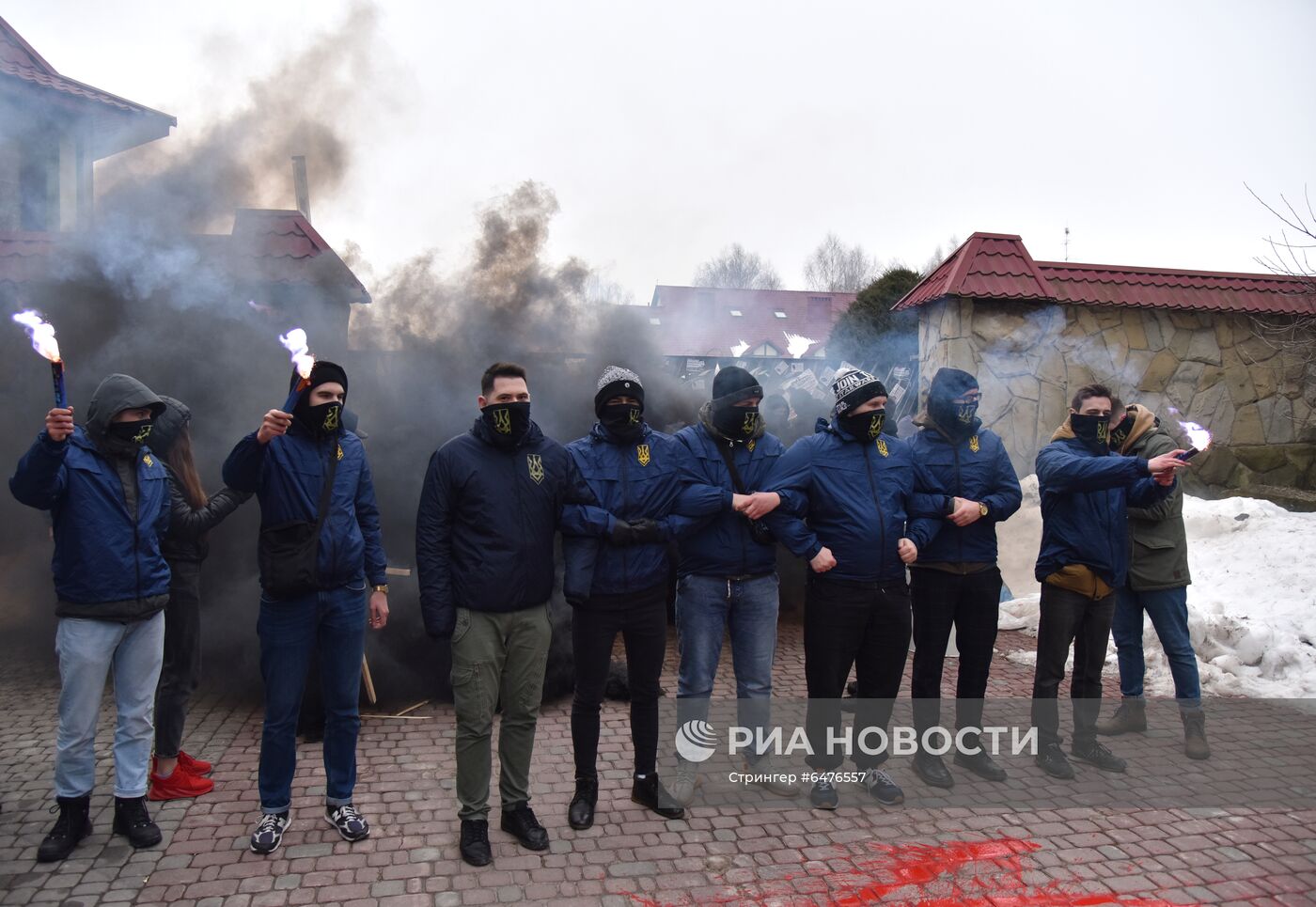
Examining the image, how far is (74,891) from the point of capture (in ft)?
11.6

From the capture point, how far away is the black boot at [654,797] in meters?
4.29

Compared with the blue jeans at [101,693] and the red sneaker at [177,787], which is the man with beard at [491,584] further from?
the red sneaker at [177,787]

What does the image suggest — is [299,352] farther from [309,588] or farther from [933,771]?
[933,771]

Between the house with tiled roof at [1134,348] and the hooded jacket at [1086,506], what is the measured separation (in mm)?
4688

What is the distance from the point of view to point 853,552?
4504 mm

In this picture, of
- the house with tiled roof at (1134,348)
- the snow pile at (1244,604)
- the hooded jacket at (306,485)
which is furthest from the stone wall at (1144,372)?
the hooded jacket at (306,485)

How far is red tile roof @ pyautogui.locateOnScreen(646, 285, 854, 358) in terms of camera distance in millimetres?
29516

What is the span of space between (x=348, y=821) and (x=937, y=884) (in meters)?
2.67

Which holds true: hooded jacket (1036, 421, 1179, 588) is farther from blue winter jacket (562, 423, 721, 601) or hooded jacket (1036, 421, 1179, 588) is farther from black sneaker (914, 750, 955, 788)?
blue winter jacket (562, 423, 721, 601)

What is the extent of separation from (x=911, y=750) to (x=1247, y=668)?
3437 millimetres

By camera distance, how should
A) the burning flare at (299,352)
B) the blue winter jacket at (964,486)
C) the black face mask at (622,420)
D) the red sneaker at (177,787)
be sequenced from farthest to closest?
1. the blue winter jacket at (964,486)
2. the red sneaker at (177,787)
3. the black face mask at (622,420)
4. the burning flare at (299,352)

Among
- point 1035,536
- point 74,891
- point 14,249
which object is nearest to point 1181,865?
point 74,891

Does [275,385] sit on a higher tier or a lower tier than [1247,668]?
higher

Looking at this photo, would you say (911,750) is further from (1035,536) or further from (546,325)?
(546,325)
